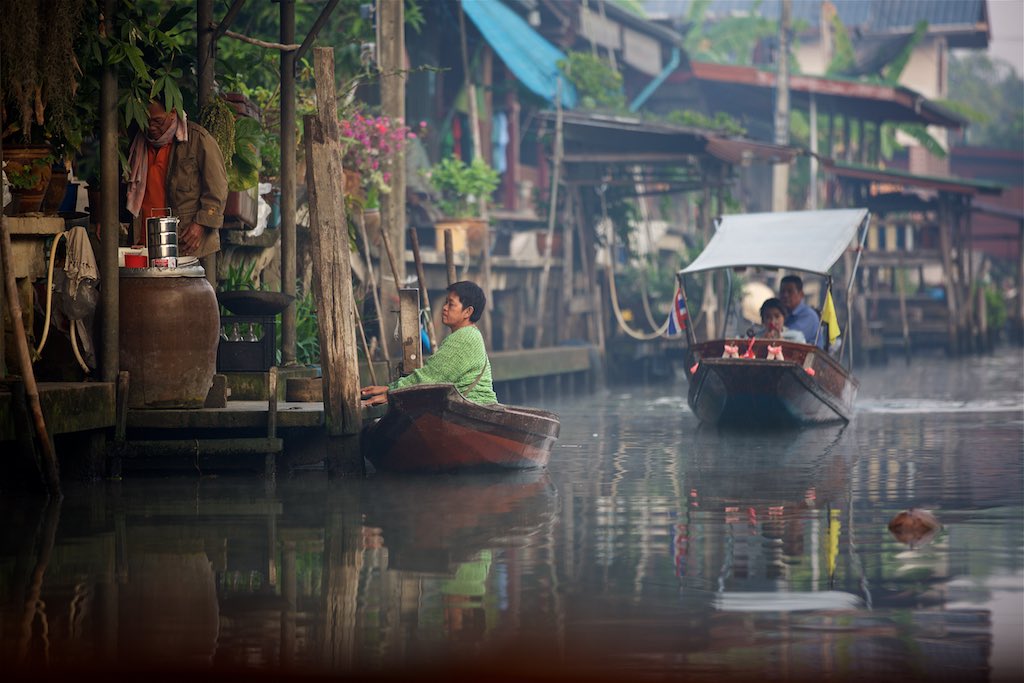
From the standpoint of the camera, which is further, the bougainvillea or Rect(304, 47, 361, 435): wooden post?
the bougainvillea

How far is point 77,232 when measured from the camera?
37.0 ft

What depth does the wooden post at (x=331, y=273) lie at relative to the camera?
39.8 ft

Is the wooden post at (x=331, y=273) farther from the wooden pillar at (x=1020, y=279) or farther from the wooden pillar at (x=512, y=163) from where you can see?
the wooden pillar at (x=1020, y=279)

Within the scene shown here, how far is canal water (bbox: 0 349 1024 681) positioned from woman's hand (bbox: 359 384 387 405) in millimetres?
577

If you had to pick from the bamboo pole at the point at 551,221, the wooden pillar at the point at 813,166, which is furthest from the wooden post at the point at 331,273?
the wooden pillar at the point at 813,166

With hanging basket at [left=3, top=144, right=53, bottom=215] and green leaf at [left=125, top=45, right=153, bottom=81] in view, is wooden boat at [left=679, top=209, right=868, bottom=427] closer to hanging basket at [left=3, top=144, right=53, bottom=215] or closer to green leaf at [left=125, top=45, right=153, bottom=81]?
green leaf at [left=125, top=45, right=153, bottom=81]

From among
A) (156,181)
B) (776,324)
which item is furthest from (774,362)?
(156,181)

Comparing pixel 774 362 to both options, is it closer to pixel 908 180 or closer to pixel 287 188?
pixel 287 188

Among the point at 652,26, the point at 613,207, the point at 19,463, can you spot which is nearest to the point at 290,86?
the point at 19,463

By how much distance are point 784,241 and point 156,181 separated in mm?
8707

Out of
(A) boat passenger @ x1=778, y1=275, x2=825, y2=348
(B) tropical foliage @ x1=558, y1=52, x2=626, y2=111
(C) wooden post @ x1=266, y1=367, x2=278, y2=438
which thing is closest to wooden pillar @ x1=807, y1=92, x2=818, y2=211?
(B) tropical foliage @ x1=558, y1=52, x2=626, y2=111

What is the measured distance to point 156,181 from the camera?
12.3 m

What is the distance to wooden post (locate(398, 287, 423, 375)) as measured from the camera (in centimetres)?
1353

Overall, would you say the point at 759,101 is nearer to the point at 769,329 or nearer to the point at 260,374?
the point at 769,329
